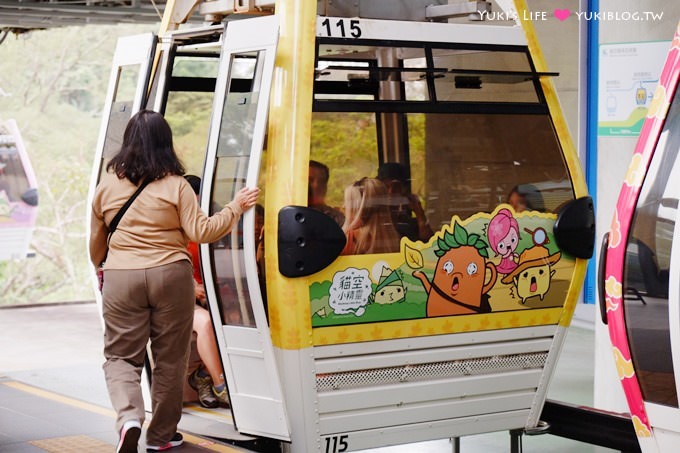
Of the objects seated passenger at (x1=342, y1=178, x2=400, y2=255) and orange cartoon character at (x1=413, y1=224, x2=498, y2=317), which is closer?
seated passenger at (x1=342, y1=178, x2=400, y2=255)

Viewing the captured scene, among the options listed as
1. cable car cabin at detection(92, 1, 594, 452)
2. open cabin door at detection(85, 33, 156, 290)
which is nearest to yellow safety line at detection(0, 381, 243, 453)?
cable car cabin at detection(92, 1, 594, 452)

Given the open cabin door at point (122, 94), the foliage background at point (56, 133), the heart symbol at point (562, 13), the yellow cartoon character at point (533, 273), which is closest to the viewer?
the yellow cartoon character at point (533, 273)

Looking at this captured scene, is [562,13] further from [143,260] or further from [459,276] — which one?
[143,260]

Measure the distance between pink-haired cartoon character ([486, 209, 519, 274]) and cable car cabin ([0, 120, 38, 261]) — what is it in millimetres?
9192

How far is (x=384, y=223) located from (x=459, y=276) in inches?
18.5

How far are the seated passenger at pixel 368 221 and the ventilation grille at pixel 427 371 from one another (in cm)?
57

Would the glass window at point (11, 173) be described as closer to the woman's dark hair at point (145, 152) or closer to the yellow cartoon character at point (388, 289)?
the woman's dark hair at point (145, 152)

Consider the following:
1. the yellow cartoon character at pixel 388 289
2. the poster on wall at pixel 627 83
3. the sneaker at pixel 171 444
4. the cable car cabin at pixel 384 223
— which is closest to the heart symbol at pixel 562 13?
the poster on wall at pixel 627 83

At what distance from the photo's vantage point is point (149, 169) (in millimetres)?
5168

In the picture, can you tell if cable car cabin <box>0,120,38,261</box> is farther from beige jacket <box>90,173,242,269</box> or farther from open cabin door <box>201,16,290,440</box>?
open cabin door <box>201,16,290,440</box>

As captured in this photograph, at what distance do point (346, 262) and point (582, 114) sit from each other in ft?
19.7

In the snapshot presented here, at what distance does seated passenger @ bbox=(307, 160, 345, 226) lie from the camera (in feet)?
16.1

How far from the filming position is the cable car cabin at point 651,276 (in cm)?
404

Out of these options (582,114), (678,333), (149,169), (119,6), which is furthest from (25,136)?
(678,333)
